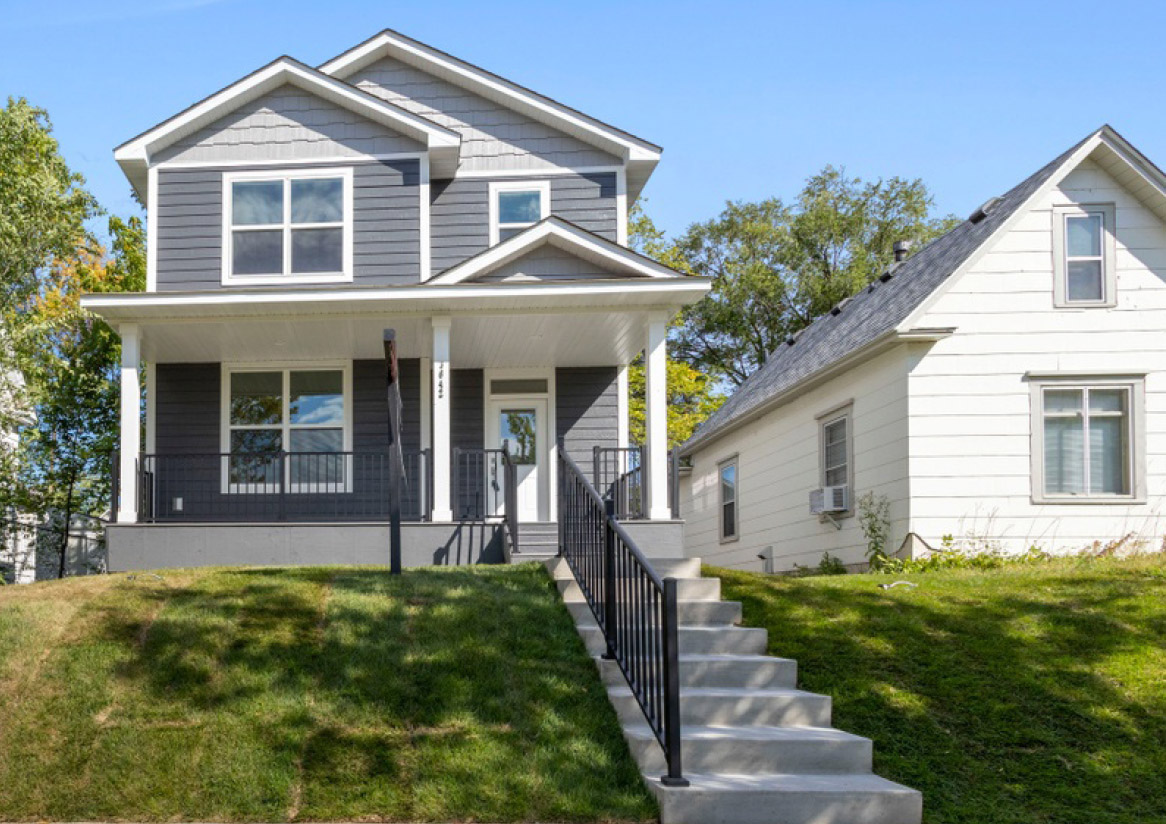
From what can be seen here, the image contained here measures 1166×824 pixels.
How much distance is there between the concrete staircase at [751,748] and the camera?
5906 mm

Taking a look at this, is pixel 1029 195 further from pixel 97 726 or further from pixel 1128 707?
pixel 97 726

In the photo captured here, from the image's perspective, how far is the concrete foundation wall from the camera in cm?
1319

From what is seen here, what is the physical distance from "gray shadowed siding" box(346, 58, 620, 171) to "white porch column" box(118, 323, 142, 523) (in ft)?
16.2

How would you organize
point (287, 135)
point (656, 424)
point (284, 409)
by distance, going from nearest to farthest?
point (656, 424)
point (287, 135)
point (284, 409)

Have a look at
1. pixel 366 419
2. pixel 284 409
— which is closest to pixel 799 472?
pixel 366 419

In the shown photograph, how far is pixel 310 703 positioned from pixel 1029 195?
407 inches

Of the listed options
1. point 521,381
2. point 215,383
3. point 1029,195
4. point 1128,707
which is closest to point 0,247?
point 215,383

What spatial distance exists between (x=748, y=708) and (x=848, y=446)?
27.5ft

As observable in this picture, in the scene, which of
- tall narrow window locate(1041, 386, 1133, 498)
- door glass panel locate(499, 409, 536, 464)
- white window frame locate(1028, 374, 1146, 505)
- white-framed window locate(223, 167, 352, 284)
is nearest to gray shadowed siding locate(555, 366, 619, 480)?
door glass panel locate(499, 409, 536, 464)

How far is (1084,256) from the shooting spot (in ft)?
44.9

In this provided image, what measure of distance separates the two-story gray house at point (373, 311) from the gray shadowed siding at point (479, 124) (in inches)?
1.1

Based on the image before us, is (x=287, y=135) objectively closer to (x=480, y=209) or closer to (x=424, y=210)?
(x=424, y=210)

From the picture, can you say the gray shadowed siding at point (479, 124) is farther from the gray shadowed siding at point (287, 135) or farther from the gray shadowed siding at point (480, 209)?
the gray shadowed siding at point (287, 135)

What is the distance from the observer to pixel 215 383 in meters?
15.8
